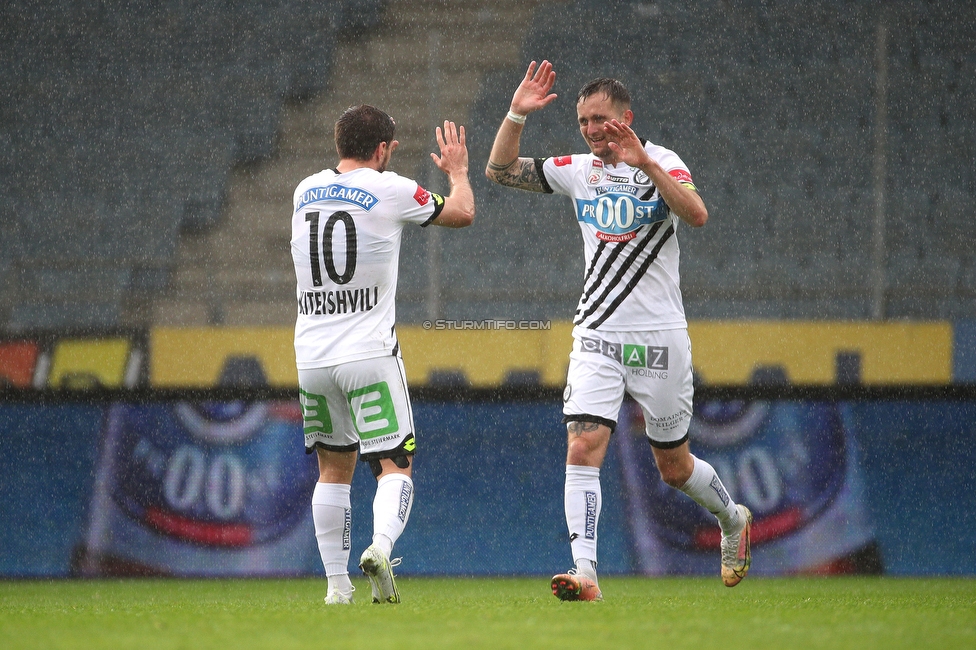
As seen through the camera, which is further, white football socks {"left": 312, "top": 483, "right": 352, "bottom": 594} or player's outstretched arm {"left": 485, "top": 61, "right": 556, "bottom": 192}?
player's outstretched arm {"left": 485, "top": 61, "right": 556, "bottom": 192}

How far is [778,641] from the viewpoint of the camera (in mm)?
2691

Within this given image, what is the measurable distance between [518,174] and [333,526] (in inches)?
57.7

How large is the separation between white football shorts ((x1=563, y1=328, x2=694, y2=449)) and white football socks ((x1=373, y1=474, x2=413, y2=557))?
674 mm

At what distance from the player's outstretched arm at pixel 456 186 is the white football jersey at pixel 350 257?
72 mm

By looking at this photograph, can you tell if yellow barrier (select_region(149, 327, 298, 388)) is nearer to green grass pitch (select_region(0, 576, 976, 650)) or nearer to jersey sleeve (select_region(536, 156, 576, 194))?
green grass pitch (select_region(0, 576, 976, 650))

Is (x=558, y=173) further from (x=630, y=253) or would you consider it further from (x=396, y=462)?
(x=396, y=462)

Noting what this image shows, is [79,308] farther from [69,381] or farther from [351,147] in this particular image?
[351,147]

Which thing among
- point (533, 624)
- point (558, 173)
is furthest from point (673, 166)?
point (533, 624)

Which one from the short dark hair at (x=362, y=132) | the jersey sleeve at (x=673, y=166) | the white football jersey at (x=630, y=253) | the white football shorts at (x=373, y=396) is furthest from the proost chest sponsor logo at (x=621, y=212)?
the white football shorts at (x=373, y=396)

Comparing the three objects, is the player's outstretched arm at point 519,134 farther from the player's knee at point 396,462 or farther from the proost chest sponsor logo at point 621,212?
the player's knee at point 396,462

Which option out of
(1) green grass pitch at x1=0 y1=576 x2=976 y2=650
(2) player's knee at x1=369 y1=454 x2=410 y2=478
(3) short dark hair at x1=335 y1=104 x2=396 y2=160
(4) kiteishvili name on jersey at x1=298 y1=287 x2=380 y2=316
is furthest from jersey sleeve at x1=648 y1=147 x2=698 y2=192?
(1) green grass pitch at x1=0 y1=576 x2=976 y2=650

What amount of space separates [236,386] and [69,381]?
332 cm

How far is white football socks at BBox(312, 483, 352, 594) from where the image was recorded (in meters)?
4.06

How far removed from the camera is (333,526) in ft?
13.4
